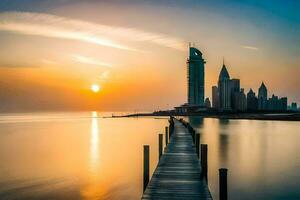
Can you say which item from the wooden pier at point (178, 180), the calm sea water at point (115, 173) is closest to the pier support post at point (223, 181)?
the wooden pier at point (178, 180)

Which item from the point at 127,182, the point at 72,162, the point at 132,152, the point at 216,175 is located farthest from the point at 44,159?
the point at 216,175

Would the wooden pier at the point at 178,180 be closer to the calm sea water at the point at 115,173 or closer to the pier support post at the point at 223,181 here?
the pier support post at the point at 223,181

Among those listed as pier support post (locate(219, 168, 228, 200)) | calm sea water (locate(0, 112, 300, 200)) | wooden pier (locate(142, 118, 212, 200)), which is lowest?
calm sea water (locate(0, 112, 300, 200))

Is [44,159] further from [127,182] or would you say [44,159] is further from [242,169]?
[242,169]

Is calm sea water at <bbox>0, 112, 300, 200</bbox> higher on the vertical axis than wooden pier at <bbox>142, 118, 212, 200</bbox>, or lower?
lower

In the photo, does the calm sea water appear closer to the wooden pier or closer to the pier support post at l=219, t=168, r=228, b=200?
the wooden pier

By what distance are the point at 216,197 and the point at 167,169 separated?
3605 mm

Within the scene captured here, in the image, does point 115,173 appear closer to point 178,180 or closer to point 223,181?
point 178,180

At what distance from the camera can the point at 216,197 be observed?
1608cm

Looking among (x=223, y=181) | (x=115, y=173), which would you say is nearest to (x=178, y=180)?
(x=223, y=181)

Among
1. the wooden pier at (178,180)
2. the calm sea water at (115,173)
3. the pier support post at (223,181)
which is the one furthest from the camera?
the calm sea water at (115,173)

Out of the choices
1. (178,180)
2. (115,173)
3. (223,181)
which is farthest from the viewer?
(115,173)

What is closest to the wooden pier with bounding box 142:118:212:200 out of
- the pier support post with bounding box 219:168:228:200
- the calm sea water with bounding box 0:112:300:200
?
the pier support post with bounding box 219:168:228:200

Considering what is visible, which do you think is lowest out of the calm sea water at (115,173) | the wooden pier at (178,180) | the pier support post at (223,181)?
the calm sea water at (115,173)
